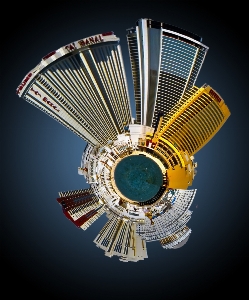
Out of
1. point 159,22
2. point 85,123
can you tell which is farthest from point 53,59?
point 159,22

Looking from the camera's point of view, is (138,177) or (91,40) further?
(138,177)

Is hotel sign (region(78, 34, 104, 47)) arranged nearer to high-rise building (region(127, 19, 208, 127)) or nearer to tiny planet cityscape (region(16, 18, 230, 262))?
tiny planet cityscape (region(16, 18, 230, 262))

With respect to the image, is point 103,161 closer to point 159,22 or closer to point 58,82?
point 58,82

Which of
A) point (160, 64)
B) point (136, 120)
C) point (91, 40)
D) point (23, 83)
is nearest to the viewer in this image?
point (91, 40)

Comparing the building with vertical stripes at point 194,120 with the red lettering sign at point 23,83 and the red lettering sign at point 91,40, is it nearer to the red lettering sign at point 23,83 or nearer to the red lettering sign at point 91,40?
the red lettering sign at point 91,40

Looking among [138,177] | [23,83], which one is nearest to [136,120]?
[138,177]

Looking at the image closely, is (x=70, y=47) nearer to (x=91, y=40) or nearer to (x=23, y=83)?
(x=91, y=40)

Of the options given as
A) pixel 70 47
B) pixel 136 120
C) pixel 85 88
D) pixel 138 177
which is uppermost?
pixel 70 47
